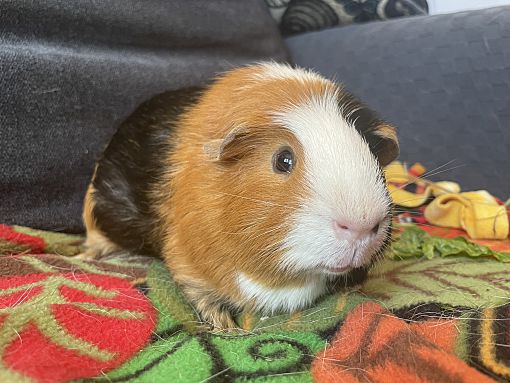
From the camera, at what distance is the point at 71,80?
5.39 feet

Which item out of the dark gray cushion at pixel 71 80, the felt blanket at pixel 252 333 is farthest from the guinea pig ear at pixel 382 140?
the dark gray cushion at pixel 71 80

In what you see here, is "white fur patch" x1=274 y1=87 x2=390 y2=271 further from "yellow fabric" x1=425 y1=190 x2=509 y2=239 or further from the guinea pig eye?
"yellow fabric" x1=425 y1=190 x2=509 y2=239

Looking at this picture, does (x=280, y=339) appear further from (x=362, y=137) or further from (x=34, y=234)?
(x=34, y=234)

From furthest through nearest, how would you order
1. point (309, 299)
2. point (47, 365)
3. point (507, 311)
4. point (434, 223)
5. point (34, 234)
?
point (434, 223) → point (34, 234) → point (309, 299) → point (507, 311) → point (47, 365)

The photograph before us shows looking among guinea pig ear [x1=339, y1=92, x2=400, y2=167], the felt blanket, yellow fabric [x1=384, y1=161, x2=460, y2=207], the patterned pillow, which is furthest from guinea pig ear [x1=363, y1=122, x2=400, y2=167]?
the patterned pillow

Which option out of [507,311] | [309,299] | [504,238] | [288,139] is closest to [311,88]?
[288,139]

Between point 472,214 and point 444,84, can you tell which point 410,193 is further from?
point 444,84

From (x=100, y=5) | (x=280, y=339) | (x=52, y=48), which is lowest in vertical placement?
(x=280, y=339)

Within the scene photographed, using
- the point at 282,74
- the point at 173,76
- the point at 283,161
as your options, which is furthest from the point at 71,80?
the point at 283,161

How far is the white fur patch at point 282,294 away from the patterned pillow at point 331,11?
4.65ft

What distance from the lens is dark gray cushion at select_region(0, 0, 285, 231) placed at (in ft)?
5.01

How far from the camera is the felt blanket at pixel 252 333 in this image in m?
0.83

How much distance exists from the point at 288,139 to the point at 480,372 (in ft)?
1.70

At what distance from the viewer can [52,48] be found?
163 centimetres
